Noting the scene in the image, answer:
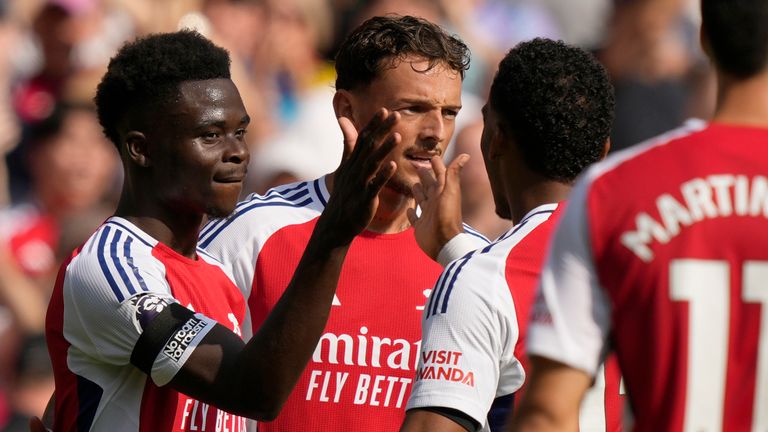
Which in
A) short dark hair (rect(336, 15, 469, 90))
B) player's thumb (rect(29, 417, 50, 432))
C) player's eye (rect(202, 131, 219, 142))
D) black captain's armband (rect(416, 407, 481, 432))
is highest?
short dark hair (rect(336, 15, 469, 90))

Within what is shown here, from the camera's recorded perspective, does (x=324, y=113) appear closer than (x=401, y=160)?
No

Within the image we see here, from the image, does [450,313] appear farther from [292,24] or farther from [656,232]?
[292,24]

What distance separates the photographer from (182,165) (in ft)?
13.8

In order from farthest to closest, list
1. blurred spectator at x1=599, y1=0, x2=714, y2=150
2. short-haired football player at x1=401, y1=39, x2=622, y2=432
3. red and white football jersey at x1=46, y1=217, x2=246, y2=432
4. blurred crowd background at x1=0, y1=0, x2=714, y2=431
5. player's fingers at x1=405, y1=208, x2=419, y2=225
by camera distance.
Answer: blurred spectator at x1=599, y1=0, x2=714, y2=150, blurred crowd background at x1=0, y1=0, x2=714, y2=431, player's fingers at x1=405, y1=208, x2=419, y2=225, red and white football jersey at x1=46, y1=217, x2=246, y2=432, short-haired football player at x1=401, y1=39, x2=622, y2=432

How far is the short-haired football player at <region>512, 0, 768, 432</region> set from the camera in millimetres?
2752

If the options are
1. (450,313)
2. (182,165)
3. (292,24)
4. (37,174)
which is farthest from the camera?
(292,24)

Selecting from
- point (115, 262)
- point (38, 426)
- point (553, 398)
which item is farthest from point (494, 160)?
point (38, 426)

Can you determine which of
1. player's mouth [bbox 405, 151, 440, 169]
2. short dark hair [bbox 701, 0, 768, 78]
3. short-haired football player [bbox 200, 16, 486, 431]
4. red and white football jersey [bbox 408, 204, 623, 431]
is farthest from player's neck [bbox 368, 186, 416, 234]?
short dark hair [bbox 701, 0, 768, 78]

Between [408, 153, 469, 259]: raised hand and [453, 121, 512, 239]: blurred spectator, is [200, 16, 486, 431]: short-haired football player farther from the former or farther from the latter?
[453, 121, 512, 239]: blurred spectator

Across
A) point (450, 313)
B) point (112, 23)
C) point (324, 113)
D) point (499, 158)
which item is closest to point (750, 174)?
point (450, 313)

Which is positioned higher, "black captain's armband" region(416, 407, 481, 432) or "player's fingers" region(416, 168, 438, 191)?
"player's fingers" region(416, 168, 438, 191)

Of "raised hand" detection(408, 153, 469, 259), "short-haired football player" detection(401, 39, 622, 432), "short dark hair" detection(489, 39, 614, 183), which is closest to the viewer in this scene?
"short-haired football player" detection(401, 39, 622, 432)

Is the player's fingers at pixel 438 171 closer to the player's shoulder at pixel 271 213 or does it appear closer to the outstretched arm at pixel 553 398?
the player's shoulder at pixel 271 213

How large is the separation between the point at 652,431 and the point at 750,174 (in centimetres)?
59
